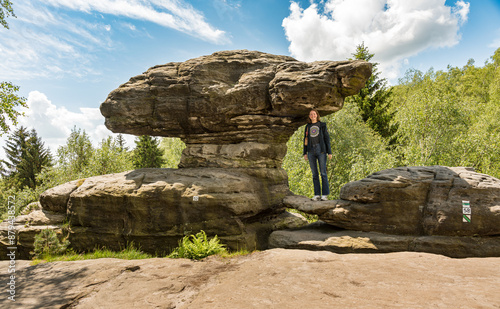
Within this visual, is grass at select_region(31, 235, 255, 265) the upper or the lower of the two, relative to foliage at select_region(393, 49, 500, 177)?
lower

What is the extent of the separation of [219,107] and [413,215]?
905 centimetres

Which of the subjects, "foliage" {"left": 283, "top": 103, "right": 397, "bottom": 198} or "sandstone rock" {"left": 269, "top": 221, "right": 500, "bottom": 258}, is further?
"foliage" {"left": 283, "top": 103, "right": 397, "bottom": 198}

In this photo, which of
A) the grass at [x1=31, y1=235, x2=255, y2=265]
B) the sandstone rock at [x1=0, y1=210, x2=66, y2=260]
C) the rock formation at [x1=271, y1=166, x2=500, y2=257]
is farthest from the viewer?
the sandstone rock at [x1=0, y1=210, x2=66, y2=260]

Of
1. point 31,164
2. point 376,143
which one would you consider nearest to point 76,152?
point 31,164

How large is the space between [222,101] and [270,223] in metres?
6.11

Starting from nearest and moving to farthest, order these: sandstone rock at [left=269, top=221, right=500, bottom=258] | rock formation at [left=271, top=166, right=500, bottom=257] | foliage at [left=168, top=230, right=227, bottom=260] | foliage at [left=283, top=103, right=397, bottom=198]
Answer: sandstone rock at [left=269, top=221, right=500, bottom=258], rock formation at [left=271, top=166, right=500, bottom=257], foliage at [left=168, top=230, right=227, bottom=260], foliage at [left=283, top=103, right=397, bottom=198]

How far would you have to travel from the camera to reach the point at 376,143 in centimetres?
2692

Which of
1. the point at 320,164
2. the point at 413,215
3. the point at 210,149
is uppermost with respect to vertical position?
the point at 210,149

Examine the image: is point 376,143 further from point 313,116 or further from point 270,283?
point 270,283

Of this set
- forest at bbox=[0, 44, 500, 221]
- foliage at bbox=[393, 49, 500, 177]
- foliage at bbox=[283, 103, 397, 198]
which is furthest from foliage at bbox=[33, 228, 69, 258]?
foliage at bbox=[393, 49, 500, 177]

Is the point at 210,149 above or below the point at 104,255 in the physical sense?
above

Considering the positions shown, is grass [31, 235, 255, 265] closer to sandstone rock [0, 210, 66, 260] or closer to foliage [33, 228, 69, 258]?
foliage [33, 228, 69, 258]

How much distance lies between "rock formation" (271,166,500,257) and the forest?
1240 cm

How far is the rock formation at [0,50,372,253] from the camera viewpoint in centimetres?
1034
